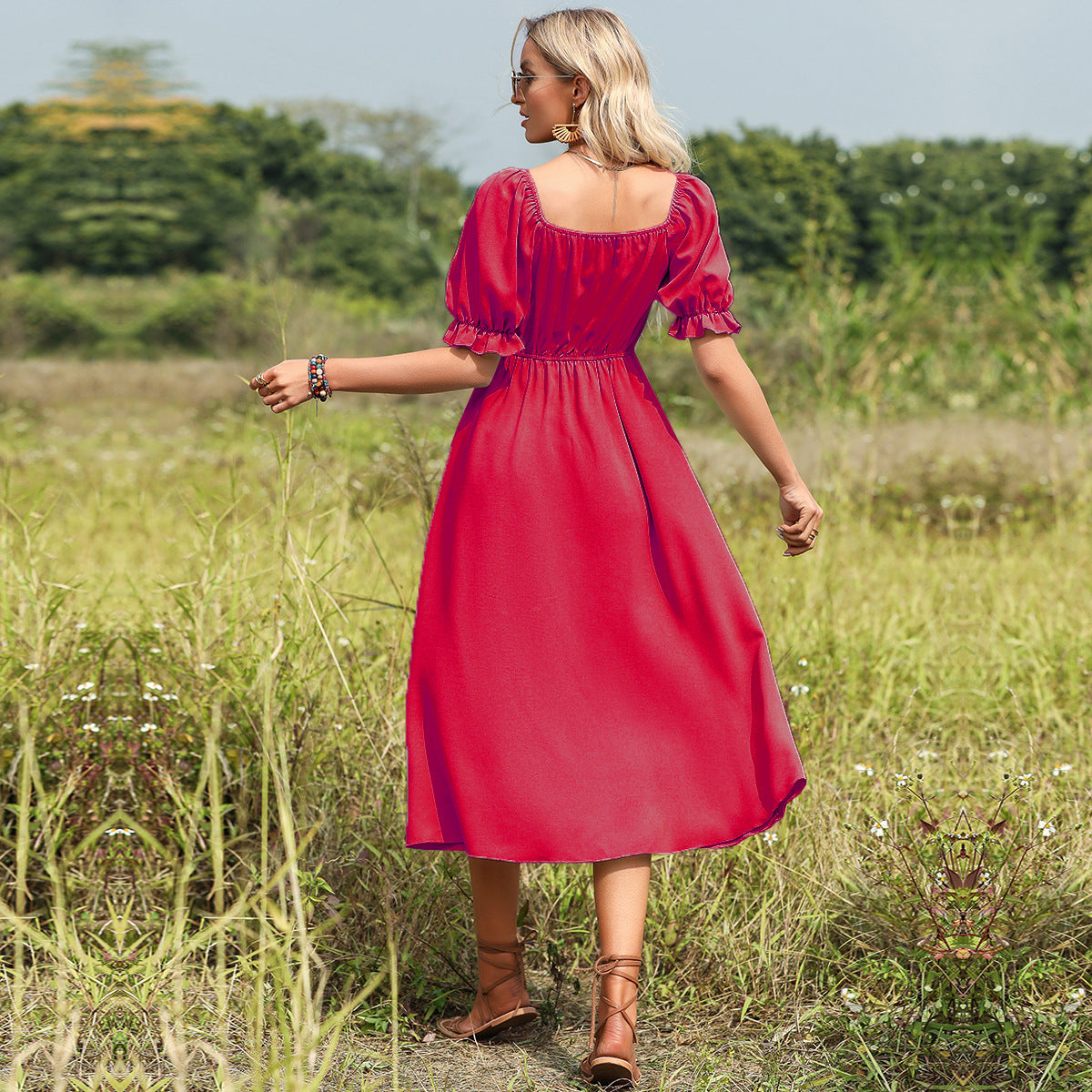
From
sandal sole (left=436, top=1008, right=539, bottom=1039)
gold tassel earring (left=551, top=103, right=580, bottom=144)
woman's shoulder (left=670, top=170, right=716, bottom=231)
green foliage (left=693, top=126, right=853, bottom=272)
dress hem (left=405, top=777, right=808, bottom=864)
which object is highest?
green foliage (left=693, top=126, right=853, bottom=272)

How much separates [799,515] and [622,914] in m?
0.76

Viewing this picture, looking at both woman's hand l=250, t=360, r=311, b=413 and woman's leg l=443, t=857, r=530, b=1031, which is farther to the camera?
woman's leg l=443, t=857, r=530, b=1031

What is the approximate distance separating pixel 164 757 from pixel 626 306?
1.40m

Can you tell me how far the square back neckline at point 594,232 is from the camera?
6.14 feet

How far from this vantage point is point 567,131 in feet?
6.32

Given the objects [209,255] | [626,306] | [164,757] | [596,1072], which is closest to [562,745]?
[596,1072]

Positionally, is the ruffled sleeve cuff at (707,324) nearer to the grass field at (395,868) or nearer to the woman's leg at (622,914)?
the grass field at (395,868)

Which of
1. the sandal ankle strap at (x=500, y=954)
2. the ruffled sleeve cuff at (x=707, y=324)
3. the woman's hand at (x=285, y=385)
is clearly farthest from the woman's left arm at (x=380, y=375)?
the sandal ankle strap at (x=500, y=954)

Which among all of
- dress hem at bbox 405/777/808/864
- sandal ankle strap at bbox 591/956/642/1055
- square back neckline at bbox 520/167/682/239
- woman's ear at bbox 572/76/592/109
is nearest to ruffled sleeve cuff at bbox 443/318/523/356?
square back neckline at bbox 520/167/682/239

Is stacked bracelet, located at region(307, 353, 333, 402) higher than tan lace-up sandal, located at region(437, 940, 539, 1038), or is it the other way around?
stacked bracelet, located at region(307, 353, 333, 402)

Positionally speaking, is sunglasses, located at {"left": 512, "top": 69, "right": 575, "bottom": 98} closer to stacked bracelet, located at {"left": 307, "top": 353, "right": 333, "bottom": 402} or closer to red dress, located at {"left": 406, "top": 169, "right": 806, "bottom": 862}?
red dress, located at {"left": 406, "top": 169, "right": 806, "bottom": 862}

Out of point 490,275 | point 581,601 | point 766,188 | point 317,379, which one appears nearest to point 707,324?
point 490,275

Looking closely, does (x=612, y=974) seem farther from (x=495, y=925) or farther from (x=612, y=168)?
(x=612, y=168)

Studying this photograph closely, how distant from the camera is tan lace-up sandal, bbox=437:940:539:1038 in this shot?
2.04 metres
